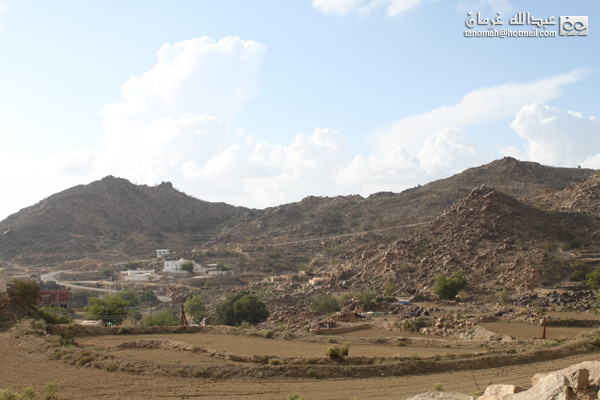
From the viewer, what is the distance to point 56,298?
40.3 m

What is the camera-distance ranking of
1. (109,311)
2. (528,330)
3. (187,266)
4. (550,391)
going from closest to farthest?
1. (550,391)
2. (528,330)
3. (109,311)
4. (187,266)

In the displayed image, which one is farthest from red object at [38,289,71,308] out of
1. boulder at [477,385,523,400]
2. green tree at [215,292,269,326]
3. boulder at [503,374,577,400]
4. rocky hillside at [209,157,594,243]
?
rocky hillside at [209,157,594,243]

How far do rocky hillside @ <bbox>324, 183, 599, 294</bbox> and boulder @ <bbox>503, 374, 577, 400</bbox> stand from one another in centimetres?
2911

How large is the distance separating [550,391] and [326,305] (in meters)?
28.4

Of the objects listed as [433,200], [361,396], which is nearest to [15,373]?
[361,396]

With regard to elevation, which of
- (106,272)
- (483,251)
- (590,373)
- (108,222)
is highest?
(108,222)

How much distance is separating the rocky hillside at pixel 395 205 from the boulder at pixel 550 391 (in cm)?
6470

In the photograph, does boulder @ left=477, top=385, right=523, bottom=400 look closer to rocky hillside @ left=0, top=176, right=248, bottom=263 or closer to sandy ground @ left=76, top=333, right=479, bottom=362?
sandy ground @ left=76, top=333, right=479, bottom=362

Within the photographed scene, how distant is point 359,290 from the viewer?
128 ft

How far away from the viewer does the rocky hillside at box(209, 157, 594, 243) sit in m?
76.6

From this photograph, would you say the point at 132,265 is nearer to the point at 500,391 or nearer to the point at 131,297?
the point at 131,297

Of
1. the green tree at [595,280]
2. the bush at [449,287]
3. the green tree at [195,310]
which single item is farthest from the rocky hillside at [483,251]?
the green tree at [195,310]

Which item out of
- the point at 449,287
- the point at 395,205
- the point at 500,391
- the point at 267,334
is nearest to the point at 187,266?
the point at 449,287

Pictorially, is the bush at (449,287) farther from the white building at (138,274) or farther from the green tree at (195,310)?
the white building at (138,274)
